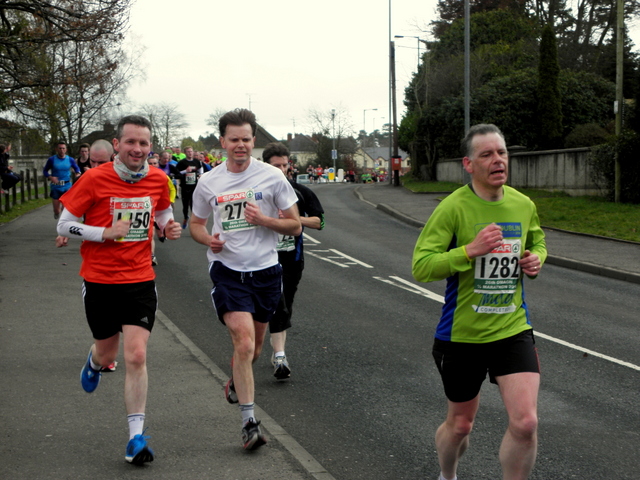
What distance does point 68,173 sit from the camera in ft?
59.5

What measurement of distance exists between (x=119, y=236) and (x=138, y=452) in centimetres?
125

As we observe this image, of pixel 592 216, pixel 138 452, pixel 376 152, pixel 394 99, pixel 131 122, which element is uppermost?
pixel 394 99

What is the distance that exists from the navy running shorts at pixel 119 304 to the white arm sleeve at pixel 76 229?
0.29m

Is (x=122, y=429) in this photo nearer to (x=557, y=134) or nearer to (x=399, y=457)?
(x=399, y=457)

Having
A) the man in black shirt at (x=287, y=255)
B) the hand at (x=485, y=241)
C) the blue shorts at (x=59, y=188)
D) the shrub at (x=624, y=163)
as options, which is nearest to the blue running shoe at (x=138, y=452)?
the hand at (x=485, y=241)

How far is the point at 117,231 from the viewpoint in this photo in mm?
4906

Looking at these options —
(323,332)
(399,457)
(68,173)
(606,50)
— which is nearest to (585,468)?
(399,457)

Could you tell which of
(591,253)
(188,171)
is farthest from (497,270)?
(188,171)

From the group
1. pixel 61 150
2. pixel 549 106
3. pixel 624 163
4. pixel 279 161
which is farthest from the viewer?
pixel 549 106

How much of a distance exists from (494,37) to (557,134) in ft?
56.2

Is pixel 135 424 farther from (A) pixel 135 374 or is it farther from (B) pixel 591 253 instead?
(B) pixel 591 253

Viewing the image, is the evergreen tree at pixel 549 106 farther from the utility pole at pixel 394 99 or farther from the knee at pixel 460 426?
the knee at pixel 460 426

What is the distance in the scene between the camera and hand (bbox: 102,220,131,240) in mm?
4902

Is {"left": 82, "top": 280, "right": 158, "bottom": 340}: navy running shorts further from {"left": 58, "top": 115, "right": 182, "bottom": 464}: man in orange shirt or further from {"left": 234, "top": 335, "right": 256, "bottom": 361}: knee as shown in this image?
{"left": 234, "top": 335, "right": 256, "bottom": 361}: knee
